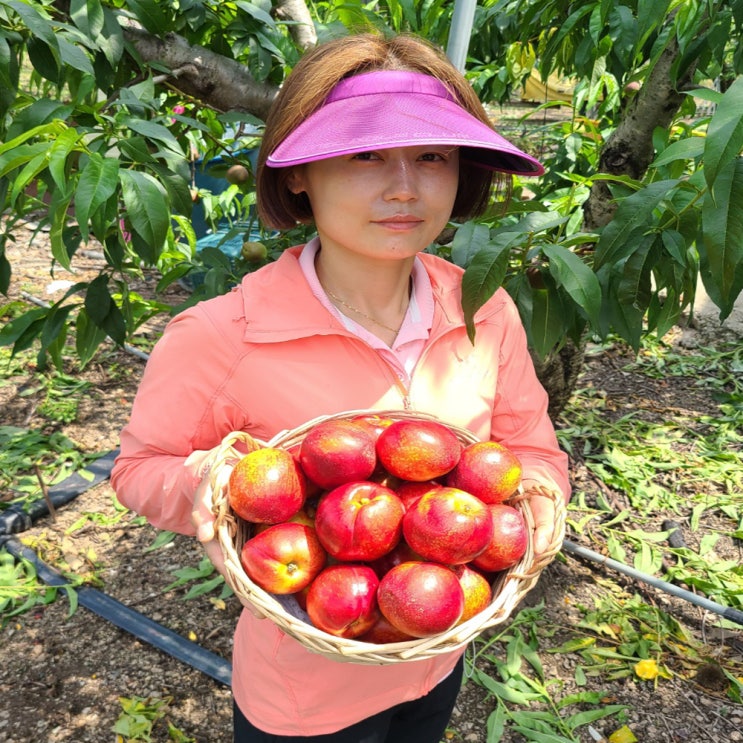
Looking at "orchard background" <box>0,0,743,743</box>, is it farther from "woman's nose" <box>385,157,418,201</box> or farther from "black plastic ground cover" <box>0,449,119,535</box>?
"woman's nose" <box>385,157,418,201</box>

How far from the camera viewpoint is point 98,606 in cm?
292

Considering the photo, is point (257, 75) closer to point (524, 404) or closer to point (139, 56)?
point (139, 56)

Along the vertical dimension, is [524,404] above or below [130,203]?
below

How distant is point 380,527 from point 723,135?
841 millimetres

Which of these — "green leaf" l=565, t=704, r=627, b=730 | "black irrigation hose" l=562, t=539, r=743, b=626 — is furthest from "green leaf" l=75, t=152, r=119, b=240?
"black irrigation hose" l=562, t=539, r=743, b=626

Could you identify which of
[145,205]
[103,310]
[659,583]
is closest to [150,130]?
[145,205]

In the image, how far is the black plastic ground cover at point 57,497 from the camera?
329 cm

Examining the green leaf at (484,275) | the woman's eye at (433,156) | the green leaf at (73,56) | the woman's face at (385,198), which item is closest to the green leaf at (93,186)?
the green leaf at (73,56)

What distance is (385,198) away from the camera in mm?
1317

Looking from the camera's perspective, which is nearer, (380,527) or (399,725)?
(380,527)

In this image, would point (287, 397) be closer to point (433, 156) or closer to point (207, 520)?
point (207, 520)

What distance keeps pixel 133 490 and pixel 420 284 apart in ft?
2.63

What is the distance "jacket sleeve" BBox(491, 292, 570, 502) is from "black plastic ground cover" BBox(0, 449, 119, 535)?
8.71 feet

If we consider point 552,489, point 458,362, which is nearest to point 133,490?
point 458,362
